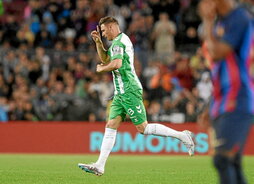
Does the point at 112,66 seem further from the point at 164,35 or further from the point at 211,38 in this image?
the point at 164,35

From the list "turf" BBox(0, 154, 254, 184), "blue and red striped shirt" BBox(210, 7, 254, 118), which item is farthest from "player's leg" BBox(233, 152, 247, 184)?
"turf" BBox(0, 154, 254, 184)

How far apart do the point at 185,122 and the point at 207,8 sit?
1519 cm

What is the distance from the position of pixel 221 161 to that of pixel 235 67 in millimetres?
827

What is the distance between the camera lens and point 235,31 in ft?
19.2

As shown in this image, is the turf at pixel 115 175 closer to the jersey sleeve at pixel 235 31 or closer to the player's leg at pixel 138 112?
the player's leg at pixel 138 112

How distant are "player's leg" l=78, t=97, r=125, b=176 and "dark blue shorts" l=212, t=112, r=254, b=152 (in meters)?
5.24

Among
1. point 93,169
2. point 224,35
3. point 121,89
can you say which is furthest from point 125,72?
point 224,35

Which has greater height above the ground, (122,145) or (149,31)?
(149,31)

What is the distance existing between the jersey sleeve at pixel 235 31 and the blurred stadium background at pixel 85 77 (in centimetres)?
1249

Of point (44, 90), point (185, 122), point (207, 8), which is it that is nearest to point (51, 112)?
point (44, 90)

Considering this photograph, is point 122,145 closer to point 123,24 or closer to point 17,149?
point 17,149

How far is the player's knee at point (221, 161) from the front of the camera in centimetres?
586

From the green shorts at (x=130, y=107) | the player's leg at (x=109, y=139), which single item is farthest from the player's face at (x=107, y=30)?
the player's leg at (x=109, y=139)

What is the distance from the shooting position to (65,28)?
931 inches
